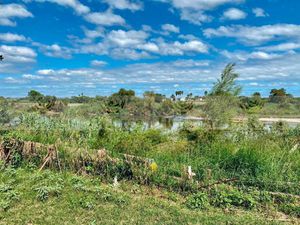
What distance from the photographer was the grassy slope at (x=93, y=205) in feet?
13.5

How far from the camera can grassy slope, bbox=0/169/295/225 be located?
13.5ft

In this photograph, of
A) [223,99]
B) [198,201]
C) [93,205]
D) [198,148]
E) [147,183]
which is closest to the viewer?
[93,205]

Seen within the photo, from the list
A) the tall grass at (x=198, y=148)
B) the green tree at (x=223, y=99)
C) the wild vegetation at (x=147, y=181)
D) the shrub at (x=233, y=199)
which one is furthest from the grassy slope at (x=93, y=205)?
the green tree at (x=223, y=99)

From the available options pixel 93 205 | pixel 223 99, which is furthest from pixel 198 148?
pixel 223 99

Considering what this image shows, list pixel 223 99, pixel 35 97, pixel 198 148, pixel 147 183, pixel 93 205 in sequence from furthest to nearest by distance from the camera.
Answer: pixel 35 97, pixel 223 99, pixel 198 148, pixel 147 183, pixel 93 205

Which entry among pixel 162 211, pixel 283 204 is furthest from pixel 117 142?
pixel 283 204

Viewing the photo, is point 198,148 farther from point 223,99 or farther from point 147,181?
point 223,99

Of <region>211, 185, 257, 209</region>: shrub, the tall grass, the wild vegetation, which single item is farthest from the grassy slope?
the tall grass

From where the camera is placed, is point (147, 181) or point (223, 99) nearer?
point (147, 181)

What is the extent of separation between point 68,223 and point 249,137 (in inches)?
216

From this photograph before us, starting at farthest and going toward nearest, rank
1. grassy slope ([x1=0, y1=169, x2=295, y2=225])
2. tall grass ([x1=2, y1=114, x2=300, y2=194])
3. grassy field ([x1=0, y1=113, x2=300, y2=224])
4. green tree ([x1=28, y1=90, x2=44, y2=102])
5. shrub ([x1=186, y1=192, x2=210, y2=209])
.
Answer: green tree ([x1=28, y1=90, x2=44, y2=102]) → tall grass ([x1=2, y1=114, x2=300, y2=194]) → shrub ([x1=186, y1=192, x2=210, y2=209]) → grassy field ([x1=0, y1=113, x2=300, y2=224]) → grassy slope ([x1=0, y1=169, x2=295, y2=225])

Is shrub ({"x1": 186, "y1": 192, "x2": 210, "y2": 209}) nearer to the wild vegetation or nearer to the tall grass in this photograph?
the wild vegetation

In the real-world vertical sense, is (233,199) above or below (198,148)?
below

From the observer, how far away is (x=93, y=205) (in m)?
4.48
